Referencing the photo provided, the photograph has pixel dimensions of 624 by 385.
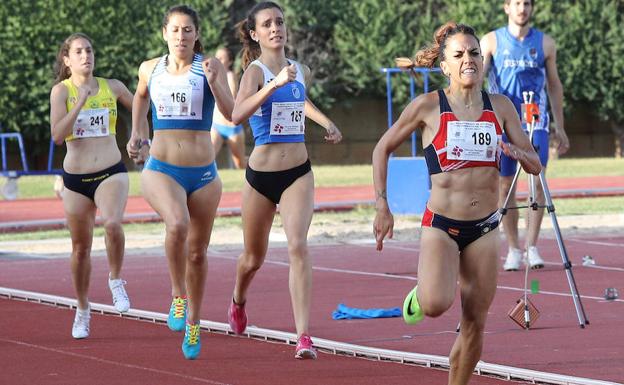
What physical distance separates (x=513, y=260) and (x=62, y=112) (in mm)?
5030

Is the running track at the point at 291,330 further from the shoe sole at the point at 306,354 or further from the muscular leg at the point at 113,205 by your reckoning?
the muscular leg at the point at 113,205

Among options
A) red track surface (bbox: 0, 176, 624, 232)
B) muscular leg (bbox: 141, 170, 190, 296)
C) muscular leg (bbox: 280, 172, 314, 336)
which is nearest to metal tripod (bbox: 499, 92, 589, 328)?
muscular leg (bbox: 280, 172, 314, 336)

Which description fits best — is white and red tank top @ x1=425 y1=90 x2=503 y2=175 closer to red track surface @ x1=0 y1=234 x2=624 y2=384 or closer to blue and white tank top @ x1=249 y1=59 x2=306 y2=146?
red track surface @ x1=0 y1=234 x2=624 y2=384

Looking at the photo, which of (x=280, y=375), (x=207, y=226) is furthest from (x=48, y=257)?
(x=280, y=375)

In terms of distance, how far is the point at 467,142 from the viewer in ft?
23.8

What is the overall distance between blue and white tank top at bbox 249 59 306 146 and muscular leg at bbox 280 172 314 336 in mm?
362

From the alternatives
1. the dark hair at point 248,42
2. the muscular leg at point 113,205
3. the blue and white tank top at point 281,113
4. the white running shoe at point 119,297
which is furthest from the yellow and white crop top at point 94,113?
the blue and white tank top at point 281,113

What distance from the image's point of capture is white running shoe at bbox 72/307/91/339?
10227 millimetres

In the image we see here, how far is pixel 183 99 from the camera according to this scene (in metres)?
9.51

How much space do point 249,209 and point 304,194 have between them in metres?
0.43

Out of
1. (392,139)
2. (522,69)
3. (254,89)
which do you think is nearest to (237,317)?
(254,89)

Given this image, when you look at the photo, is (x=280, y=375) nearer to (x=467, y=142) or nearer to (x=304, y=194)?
(x=304, y=194)

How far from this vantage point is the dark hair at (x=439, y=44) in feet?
24.5

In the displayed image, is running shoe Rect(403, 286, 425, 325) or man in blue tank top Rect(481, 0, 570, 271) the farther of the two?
man in blue tank top Rect(481, 0, 570, 271)
